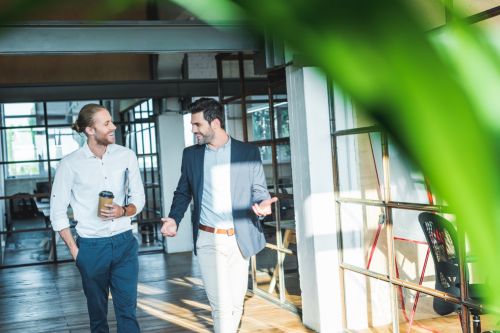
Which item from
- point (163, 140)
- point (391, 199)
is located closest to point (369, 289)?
point (391, 199)

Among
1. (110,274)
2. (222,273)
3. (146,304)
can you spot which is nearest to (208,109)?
(222,273)

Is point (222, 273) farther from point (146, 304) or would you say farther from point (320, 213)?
point (146, 304)

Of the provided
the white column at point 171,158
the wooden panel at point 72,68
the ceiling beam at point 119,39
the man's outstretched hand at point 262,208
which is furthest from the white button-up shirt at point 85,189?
the white column at point 171,158

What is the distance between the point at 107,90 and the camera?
9.08 m

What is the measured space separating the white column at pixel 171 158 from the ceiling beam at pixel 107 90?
0.85 meters

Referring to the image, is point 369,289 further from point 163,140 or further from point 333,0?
point 163,140

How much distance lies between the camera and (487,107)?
0.45ft

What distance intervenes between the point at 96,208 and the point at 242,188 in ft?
2.63

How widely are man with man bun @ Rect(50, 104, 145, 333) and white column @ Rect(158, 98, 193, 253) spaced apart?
654 cm

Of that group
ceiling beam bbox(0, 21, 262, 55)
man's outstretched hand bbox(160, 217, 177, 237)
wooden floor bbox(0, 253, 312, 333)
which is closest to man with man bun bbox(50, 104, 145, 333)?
man's outstretched hand bbox(160, 217, 177, 237)

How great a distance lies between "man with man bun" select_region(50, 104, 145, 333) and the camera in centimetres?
349

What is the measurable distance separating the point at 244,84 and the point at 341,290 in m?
2.34

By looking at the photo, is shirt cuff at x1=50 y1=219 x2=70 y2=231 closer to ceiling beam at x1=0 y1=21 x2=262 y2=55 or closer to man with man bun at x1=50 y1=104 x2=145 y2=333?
man with man bun at x1=50 y1=104 x2=145 y2=333

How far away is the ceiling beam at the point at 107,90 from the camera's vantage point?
8.88 meters
